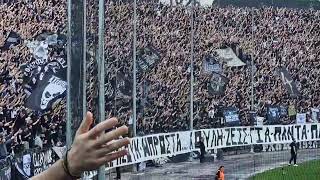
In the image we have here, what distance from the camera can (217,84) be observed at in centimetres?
1869

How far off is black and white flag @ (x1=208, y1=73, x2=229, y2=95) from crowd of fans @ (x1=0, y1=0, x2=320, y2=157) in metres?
0.14

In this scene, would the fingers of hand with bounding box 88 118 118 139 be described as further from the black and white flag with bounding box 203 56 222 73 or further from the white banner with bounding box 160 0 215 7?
the black and white flag with bounding box 203 56 222 73

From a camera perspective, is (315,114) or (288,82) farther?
(288,82)

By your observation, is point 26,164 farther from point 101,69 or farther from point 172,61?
point 172,61

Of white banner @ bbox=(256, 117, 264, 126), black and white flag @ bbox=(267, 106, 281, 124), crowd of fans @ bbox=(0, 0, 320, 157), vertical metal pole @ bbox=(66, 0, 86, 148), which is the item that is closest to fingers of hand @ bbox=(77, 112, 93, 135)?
vertical metal pole @ bbox=(66, 0, 86, 148)

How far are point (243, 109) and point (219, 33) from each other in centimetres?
227

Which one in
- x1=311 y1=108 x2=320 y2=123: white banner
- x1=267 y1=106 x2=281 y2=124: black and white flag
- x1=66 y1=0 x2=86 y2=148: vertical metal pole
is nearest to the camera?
x1=66 y1=0 x2=86 y2=148: vertical metal pole

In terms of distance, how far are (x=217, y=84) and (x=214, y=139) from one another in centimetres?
253

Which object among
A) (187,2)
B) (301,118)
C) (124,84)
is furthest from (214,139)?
(124,84)

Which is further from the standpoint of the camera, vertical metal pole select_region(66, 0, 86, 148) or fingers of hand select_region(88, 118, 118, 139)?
vertical metal pole select_region(66, 0, 86, 148)

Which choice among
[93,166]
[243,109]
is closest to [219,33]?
[243,109]

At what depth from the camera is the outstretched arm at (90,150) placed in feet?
5.97

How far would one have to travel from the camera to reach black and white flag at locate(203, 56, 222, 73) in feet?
59.4

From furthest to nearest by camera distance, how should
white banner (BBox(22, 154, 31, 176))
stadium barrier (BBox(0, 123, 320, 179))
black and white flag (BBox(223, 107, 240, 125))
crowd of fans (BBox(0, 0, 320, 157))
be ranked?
black and white flag (BBox(223, 107, 240, 125)) → crowd of fans (BBox(0, 0, 320, 157)) → stadium barrier (BBox(0, 123, 320, 179)) → white banner (BBox(22, 154, 31, 176))
